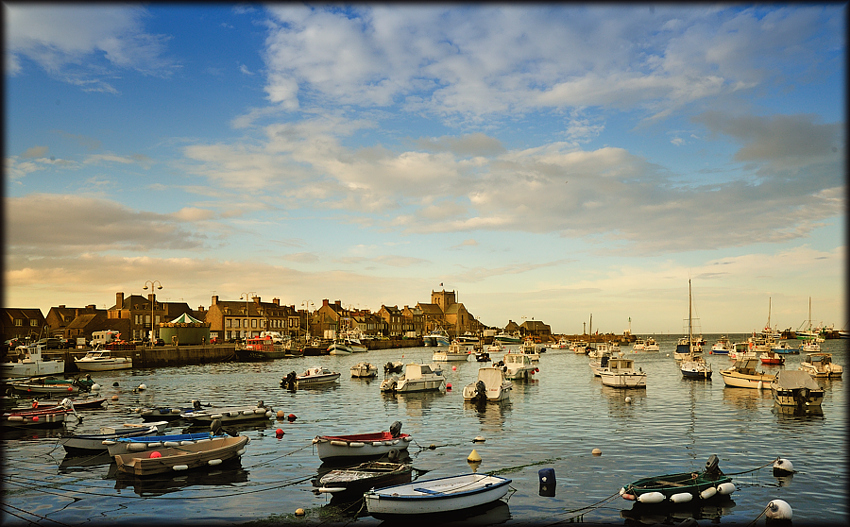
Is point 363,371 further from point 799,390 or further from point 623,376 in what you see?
point 799,390

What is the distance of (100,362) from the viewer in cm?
8388

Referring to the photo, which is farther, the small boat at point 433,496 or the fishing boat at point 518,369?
the fishing boat at point 518,369

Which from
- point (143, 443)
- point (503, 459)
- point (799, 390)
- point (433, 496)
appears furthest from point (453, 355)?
point (433, 496)

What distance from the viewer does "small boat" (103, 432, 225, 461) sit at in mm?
27234

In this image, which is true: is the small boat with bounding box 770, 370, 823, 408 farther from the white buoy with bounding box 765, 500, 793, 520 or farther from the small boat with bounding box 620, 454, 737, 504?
the white buoy with bounding box 765, 500, 793, 520

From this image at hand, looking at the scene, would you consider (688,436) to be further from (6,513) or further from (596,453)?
(6,513)

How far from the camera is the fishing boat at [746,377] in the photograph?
57.7 metres

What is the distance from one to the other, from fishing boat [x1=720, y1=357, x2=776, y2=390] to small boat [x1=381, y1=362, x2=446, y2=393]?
100ft

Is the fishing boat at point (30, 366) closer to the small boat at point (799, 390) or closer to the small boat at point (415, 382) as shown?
the small boat at point (415, 382)

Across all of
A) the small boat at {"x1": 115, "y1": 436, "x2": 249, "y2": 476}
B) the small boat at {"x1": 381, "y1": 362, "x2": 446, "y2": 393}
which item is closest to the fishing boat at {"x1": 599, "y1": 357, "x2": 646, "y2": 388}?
the small boat at {"x1": 381, "y1": 362, "x2": 446, "y2": 393}

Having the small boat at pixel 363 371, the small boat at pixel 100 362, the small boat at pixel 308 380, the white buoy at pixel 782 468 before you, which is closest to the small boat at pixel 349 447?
the white buoy at pixel 782 468

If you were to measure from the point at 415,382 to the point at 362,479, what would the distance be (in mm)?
36485

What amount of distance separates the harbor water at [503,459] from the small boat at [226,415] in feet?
4.25

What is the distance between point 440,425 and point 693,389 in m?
35.9
